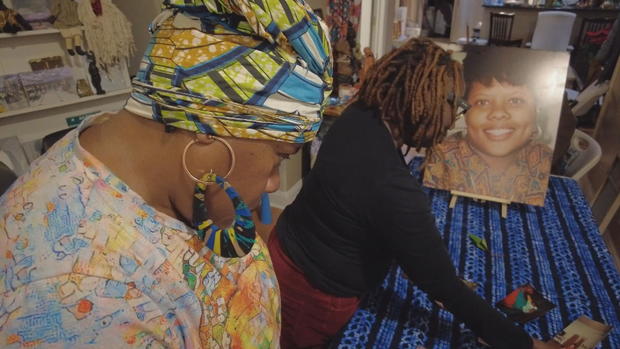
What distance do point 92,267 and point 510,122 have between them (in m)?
1.51

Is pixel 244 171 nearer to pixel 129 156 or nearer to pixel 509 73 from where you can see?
pixel 129 156

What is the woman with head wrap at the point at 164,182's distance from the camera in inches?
17.3

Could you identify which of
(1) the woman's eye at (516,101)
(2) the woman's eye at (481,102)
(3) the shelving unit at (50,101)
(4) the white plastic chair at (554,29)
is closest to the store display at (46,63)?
(3) the shelving unit at (50,101)

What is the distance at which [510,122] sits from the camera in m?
1.48

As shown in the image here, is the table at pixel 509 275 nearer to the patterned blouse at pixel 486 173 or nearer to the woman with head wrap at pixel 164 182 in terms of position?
the patterned blouse at pixel 486 173

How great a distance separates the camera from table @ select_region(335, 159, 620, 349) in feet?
3.21

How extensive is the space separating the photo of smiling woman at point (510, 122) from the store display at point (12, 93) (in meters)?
2.16

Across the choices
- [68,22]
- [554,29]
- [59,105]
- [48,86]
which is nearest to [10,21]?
[68,22]

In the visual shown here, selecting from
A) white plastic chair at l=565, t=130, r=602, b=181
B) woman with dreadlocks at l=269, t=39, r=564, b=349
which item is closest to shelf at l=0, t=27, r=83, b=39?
woman with dreadlocks at l=269, t=39, r=564, b=349

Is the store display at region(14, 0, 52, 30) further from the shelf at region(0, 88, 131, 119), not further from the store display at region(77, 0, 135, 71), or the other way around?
the shelf at region(0, 88, 131, 119)

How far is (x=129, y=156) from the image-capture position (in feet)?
1.70

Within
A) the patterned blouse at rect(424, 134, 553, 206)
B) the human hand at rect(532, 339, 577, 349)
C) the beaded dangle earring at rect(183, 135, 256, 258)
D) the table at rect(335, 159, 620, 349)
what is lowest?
the table at rect(335, 159, 620, 349)

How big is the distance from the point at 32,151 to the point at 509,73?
2.37 metres

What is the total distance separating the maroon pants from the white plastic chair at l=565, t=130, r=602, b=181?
158cm
